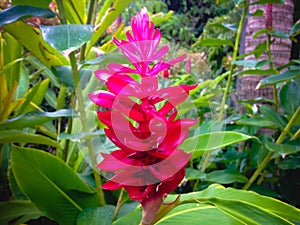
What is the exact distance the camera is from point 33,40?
82 cm

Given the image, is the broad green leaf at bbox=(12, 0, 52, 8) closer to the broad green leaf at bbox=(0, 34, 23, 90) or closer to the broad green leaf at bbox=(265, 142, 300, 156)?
the broad green leaf at bbox=(0, 34, 23, 90)

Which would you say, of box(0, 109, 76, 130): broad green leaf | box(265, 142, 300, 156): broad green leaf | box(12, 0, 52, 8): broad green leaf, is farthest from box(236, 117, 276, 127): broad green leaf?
box(12, 0, 52, 8): broad green leaf

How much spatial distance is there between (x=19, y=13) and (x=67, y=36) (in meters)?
0.16

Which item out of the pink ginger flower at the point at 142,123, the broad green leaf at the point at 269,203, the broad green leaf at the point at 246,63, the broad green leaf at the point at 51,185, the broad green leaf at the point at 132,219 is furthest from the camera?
the broad green leaf at the point at 246,63

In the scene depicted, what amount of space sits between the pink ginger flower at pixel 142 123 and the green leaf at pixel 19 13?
0.37 m

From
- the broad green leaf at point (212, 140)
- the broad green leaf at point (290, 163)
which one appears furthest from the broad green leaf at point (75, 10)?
the broad green leaf at point (290, 163)

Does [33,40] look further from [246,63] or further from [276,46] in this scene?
[276,46]

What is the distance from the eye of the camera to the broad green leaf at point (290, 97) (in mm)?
A: 1025

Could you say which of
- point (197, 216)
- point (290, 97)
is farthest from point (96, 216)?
point (290, 97)

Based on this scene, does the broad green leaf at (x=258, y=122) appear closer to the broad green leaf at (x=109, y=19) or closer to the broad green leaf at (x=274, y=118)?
the broad green leaf at (x=274, y=118)

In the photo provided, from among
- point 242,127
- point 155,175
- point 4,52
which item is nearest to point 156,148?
point 155,175

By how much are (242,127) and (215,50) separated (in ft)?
6.98

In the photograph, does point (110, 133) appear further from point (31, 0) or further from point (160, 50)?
point (31, 0)

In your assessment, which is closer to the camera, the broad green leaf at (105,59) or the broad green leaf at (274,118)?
the broad green leaf at (105,59)
